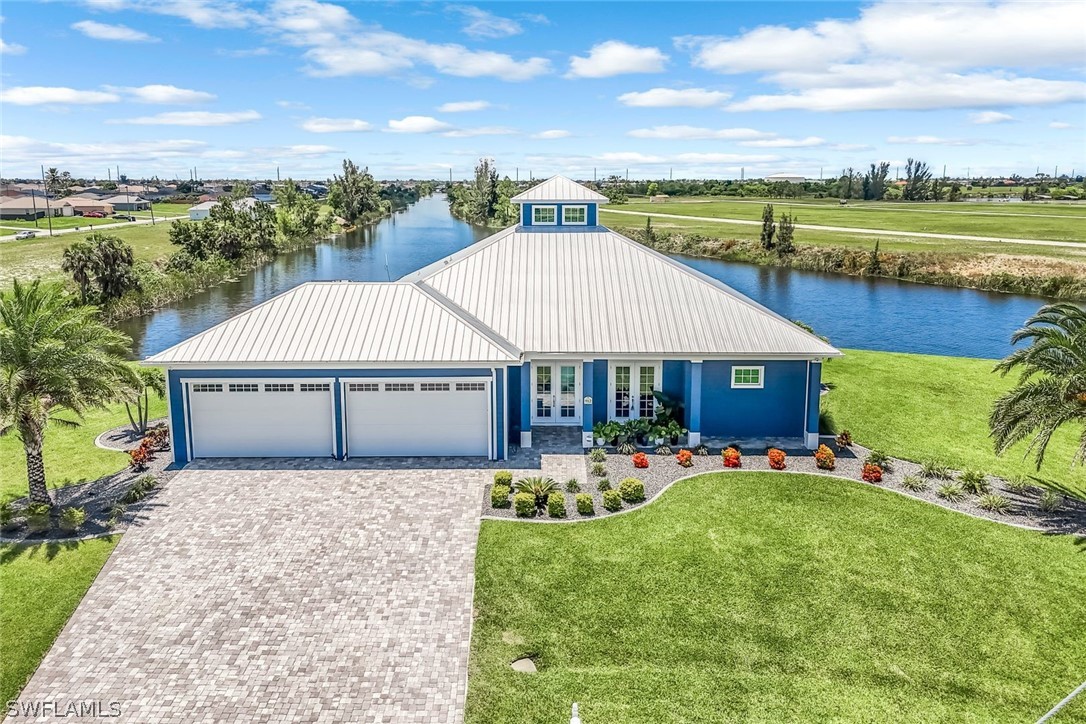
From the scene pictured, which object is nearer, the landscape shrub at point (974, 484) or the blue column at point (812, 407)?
the landscape shrub at point (974, 484)

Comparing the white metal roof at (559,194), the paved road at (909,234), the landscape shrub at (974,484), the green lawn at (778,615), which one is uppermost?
the white metal roof at (559,194)

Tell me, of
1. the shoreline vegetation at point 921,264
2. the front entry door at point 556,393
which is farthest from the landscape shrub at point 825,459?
the shoreline vegetation at point 921,264

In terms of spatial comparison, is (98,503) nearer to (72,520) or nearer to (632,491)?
(72,520)

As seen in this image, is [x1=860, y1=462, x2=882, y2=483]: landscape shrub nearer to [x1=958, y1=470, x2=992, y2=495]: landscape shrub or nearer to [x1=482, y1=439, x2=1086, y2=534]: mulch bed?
[x1=482, y1=439, x2=1086, y2=534]: mulch bed

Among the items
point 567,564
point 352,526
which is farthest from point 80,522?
point 567,564

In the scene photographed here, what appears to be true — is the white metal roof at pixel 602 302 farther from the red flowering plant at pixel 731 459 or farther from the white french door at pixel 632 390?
the red flowering plant at pixel 731 459

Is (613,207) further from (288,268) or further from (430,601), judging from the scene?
(430,601)

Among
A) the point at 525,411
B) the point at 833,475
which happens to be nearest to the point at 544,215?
the point at 525,411
